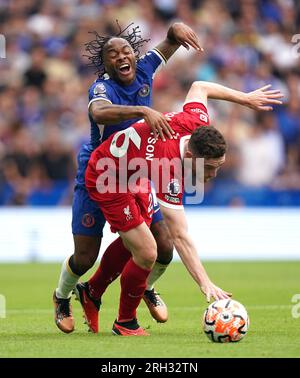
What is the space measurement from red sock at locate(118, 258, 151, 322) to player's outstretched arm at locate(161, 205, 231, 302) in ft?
1.36

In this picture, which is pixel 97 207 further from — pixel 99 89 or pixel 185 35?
pixel 185 35

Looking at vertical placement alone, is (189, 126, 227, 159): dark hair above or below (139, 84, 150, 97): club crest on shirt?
below

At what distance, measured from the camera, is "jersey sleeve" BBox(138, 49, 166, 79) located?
9.22 m

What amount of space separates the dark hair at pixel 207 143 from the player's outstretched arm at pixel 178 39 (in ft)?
4.65

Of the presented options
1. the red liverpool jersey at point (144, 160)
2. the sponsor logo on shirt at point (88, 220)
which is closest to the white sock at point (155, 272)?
the sponsor logo on shirt at point (88, 220)

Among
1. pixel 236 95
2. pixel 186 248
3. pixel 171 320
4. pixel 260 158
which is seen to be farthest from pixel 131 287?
pixel 260 158

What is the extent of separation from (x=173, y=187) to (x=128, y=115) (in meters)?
0.68

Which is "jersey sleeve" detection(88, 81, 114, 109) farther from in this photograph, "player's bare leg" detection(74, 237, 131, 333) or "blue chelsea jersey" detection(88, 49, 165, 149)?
"player's bare leg" detection(74, 237, 131, 333)

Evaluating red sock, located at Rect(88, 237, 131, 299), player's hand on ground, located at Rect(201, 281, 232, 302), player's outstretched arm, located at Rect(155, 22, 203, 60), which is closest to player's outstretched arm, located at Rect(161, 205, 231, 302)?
player's hand on ground, located at Rect(201, 281, 232, 302)

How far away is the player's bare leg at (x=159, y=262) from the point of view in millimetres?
9180

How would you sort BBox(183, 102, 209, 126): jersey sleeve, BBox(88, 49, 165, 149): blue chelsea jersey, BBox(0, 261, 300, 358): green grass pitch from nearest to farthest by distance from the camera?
BBox(0, 261, 300, 358): green grass pitch
BBox(183, 102, 209, 126): jersey sleeve
BBox(88, 49, 165, 149): blue chelsea jersey

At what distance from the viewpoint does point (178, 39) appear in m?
9.37

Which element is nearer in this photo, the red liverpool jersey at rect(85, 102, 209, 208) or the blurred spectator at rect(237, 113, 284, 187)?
the red liverpool jersey at rect(85, 102, 209, 208)

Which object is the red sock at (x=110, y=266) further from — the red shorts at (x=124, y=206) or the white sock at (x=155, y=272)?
the red shorts at (x=124, y=206)
